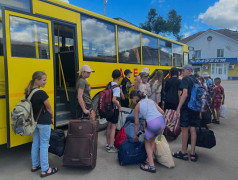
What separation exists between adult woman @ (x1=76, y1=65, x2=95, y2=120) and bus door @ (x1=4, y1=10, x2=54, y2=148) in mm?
803

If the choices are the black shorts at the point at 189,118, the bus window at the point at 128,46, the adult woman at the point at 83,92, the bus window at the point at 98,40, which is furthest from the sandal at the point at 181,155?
the bus window at the point at 128,46

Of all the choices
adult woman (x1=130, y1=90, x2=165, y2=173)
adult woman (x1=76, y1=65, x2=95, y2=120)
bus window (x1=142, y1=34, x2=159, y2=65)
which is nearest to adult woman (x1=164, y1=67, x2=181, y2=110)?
adult woman (x1=130, y1=90, x2=165, y2=173)

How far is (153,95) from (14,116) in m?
3.60

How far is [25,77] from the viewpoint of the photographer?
3602mm

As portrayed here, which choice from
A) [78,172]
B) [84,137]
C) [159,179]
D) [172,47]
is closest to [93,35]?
[84,137]

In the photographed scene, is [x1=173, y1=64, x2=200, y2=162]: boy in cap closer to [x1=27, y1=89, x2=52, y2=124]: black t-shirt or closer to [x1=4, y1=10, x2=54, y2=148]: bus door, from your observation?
[x1=27, y1=89, x2=52, y2=124]: black t-shirt

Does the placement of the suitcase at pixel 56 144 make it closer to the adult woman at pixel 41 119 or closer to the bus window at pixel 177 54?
the adult woman at pixel 41 119

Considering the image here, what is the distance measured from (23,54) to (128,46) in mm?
3654

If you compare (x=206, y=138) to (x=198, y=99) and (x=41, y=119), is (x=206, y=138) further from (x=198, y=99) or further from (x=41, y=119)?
(x=41, y=119)

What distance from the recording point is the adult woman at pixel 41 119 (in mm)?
2932

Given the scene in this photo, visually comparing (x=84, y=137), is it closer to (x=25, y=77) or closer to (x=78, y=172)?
(x=78, y=172)

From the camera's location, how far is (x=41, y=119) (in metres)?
3.02

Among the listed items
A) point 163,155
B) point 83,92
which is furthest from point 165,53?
point 163,155

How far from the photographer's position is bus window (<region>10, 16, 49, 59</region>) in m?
3.52
